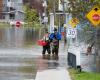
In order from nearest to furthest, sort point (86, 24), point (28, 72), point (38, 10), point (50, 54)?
point (28, 72)
point (86, 24)
point (50, 54)
point (38, 10)

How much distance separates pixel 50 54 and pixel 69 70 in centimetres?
961

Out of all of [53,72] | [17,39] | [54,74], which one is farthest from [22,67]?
[17,39]

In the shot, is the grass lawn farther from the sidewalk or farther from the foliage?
the foliage

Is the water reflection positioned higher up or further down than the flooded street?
further down

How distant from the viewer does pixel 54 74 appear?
19188mm

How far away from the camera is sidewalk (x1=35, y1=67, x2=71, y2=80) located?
58.6ft

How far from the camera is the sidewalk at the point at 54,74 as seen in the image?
58.6ft

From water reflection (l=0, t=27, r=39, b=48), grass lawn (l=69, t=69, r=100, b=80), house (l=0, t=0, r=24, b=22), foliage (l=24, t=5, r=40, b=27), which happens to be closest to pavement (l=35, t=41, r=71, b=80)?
grass lawn (l=69, t=69, r=100, b=80)

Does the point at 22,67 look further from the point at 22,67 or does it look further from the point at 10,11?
the point at 10,11

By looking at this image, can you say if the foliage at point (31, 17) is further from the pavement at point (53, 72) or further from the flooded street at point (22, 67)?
the pavement at point (53, 72)

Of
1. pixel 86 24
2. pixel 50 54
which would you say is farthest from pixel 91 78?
pixel 50 54

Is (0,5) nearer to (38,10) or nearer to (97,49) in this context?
(38,10)

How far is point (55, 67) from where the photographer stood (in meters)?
22.2

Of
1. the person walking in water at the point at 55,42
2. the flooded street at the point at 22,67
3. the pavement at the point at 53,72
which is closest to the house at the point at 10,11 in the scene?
the person walking in water at the point at 55,42
